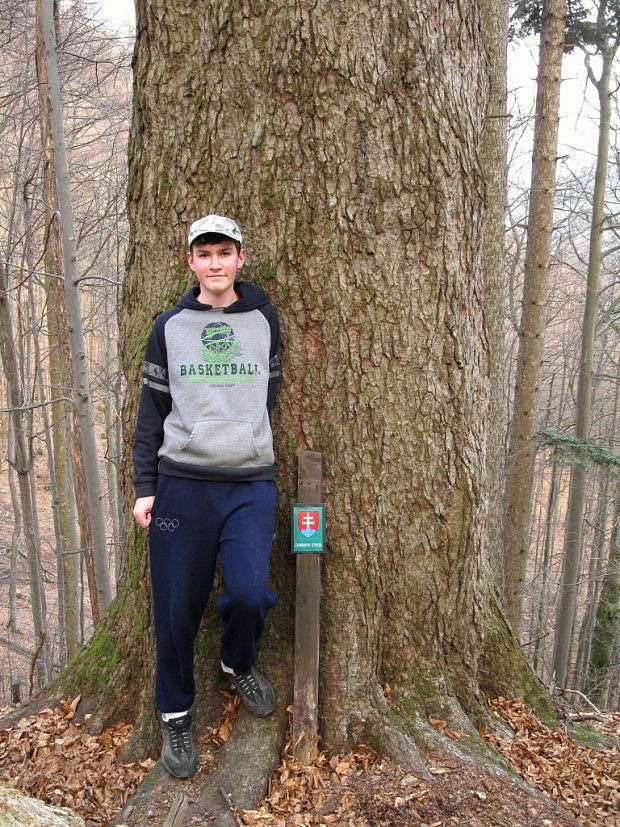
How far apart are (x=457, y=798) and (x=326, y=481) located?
138cm

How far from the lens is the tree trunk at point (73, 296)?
5.89 m

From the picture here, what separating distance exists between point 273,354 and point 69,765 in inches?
84.2

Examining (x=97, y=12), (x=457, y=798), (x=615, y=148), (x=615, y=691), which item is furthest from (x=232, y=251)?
(x=615, y=691)

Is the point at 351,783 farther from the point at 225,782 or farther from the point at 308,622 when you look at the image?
the point at 308,622

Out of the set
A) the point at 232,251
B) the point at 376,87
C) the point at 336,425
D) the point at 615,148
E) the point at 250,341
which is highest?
the point at 615,148

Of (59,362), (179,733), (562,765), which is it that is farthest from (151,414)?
(59,362)

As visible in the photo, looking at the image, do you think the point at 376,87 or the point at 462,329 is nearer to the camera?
the point at 376,87

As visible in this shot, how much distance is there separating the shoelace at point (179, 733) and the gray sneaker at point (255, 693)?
0.92 feet

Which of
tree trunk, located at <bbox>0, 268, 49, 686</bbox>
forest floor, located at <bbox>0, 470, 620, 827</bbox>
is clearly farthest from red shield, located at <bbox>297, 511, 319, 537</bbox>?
tree trunk, located at <bbox>0, 268, 49, 686</bbox>

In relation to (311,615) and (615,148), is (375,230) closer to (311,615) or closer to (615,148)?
(311,615)

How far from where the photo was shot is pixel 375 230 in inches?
112

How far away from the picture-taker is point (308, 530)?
2822mm

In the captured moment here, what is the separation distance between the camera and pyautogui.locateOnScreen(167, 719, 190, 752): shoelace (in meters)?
2.84

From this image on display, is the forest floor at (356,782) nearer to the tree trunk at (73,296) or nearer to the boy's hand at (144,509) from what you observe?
the boy's hand at (144,509)
